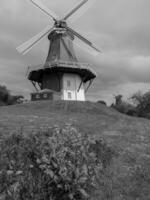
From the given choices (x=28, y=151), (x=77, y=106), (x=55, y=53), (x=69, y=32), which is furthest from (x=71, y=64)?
(x=28, y=151)

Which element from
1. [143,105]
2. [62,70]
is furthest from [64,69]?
[143,105]

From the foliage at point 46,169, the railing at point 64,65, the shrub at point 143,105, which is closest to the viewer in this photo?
the foliage at point 46,169

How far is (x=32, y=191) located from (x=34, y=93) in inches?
1282

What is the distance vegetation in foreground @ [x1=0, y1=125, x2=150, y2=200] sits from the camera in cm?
482

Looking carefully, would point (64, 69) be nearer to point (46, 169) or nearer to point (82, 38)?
point (82, 38)

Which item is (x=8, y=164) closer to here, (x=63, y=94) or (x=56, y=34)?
(x=63, y=94)

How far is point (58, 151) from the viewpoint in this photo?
5480 mm

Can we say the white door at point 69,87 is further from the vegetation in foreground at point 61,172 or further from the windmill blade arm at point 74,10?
the vegetation in foreground at point 61,172

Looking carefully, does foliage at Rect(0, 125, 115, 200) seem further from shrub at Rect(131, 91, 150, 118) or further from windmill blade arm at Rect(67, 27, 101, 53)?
shrub at Rect(131, 91, 150, 118)

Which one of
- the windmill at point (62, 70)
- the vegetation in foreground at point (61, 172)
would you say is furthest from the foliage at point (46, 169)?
the windmill at point (62, 70)

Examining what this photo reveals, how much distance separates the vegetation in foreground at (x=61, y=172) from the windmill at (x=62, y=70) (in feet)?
94.4

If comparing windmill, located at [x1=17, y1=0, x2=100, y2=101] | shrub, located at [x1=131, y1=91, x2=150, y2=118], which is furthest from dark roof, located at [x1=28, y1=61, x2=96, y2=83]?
shrub, located at [x1=131, y1=91, x2=150, y2=118]

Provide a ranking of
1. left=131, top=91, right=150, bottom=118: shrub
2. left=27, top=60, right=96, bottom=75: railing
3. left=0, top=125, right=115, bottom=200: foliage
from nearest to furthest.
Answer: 1. left=0, top=125, right=115, bottom=200: foliage
2. left=27, top=60, right=96, bottom=75: railing
3. left=131, top=91, right=150, bottom=118: shrub

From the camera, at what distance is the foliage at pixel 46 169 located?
4.74m
